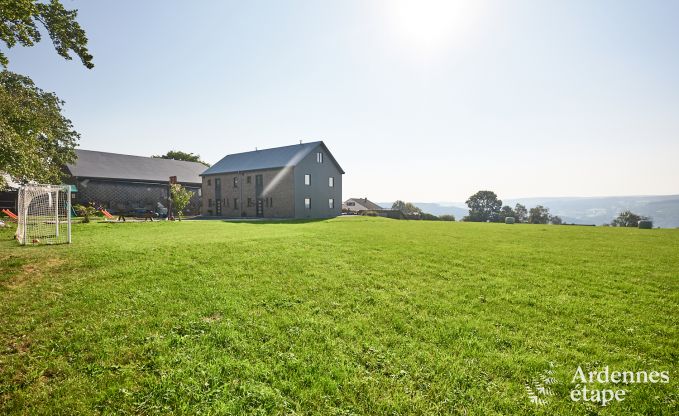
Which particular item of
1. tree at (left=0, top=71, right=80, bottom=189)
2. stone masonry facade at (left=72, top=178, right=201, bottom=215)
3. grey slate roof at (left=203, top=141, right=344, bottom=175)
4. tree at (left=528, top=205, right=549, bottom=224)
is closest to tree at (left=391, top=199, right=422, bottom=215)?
tree at (left=528, top=205, right=549, bottom=224)

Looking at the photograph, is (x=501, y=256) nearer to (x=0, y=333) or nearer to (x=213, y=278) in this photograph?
(x=213, y=278)

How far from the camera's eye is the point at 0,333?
6.60 meters

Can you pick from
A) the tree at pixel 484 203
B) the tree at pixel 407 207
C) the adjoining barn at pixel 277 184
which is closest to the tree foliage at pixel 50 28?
the adjoining barn at pixel 277 184

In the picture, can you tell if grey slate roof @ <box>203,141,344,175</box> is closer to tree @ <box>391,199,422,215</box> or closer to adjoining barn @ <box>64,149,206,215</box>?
adjoining barn @ <box>64,149,206,215</box>

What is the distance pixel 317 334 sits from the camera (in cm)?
657

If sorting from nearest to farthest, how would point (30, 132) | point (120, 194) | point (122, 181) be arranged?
point (30, 132) → point (120, 194) → point (122, 181)

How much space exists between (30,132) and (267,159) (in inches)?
1215

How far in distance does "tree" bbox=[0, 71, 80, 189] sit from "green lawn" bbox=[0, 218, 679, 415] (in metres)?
4.13

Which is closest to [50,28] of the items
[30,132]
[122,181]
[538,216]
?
[30,132]

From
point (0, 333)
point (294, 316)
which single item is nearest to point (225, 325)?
point (294, 316)

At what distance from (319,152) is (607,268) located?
40.3 meters

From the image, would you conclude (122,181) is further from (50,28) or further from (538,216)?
(538,216)

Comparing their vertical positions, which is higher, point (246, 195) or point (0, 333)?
point (246, 195)

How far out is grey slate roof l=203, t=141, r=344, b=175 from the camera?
4638cm
